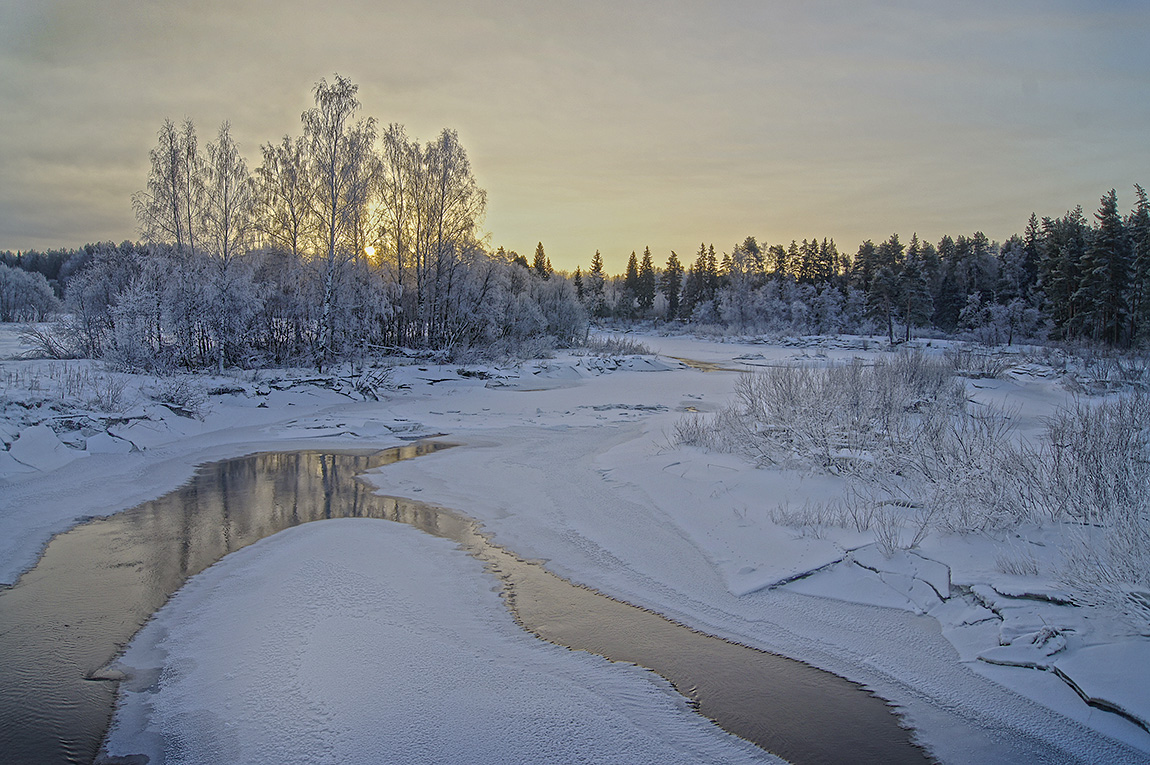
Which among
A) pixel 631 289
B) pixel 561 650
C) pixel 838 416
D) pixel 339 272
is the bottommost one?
pixel 561 650

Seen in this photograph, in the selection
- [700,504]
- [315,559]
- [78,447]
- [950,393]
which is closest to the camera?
[315,559]

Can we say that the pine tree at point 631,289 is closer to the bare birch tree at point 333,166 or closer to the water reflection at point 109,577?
the bare birch tree at point 333,166

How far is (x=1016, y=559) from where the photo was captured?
17.1ft

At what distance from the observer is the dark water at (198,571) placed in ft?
12.0

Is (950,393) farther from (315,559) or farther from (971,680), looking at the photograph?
(315,559)

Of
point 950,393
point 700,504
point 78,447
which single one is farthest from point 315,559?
point 950,393

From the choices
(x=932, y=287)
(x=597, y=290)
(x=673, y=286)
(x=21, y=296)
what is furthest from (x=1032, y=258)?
(x=21, y=296)

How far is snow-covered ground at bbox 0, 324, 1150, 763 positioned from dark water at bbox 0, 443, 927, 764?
0.20 metres

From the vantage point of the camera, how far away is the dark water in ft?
12.0

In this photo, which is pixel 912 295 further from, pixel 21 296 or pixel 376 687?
pixel 21 296

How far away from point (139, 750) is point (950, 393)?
1446 centimetres

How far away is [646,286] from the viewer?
88188 mm

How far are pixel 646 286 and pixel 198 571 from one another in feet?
278

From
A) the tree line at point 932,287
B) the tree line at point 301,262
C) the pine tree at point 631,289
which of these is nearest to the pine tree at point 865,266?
the tree line at point 932,287
